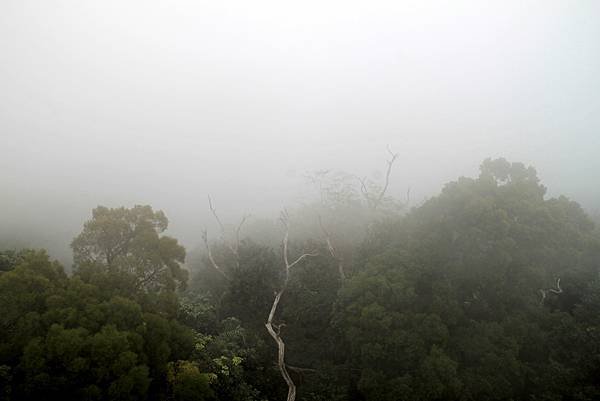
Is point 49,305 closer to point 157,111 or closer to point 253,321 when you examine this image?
point 253,321

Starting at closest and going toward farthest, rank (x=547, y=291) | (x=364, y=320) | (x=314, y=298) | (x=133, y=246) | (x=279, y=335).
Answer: (x=133, y=246), (x=364, y=320), (x=547, y=291), (x=279, y=335), (x=314, y=298)

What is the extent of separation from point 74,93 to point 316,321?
13079cm

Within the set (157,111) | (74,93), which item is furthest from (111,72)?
(157,111)

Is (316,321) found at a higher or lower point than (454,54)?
lower

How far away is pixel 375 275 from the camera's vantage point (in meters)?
17.2

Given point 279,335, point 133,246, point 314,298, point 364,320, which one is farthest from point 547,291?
point 133,246

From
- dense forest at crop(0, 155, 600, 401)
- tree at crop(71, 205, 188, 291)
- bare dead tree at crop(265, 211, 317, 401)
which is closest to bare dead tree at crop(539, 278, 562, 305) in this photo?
dense forest at crop(0, 155, 600, 401)

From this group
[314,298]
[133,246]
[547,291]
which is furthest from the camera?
[314,298]

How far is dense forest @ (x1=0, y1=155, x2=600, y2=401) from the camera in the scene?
1028cm

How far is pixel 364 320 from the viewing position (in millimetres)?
Answer: 15195

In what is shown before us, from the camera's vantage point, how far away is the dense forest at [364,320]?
10.3 metres

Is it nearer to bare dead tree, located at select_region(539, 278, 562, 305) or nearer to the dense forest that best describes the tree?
the dense forest

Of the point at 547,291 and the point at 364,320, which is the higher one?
the point at 547,291

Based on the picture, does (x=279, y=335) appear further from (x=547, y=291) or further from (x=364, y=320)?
(x=547, y=291)
